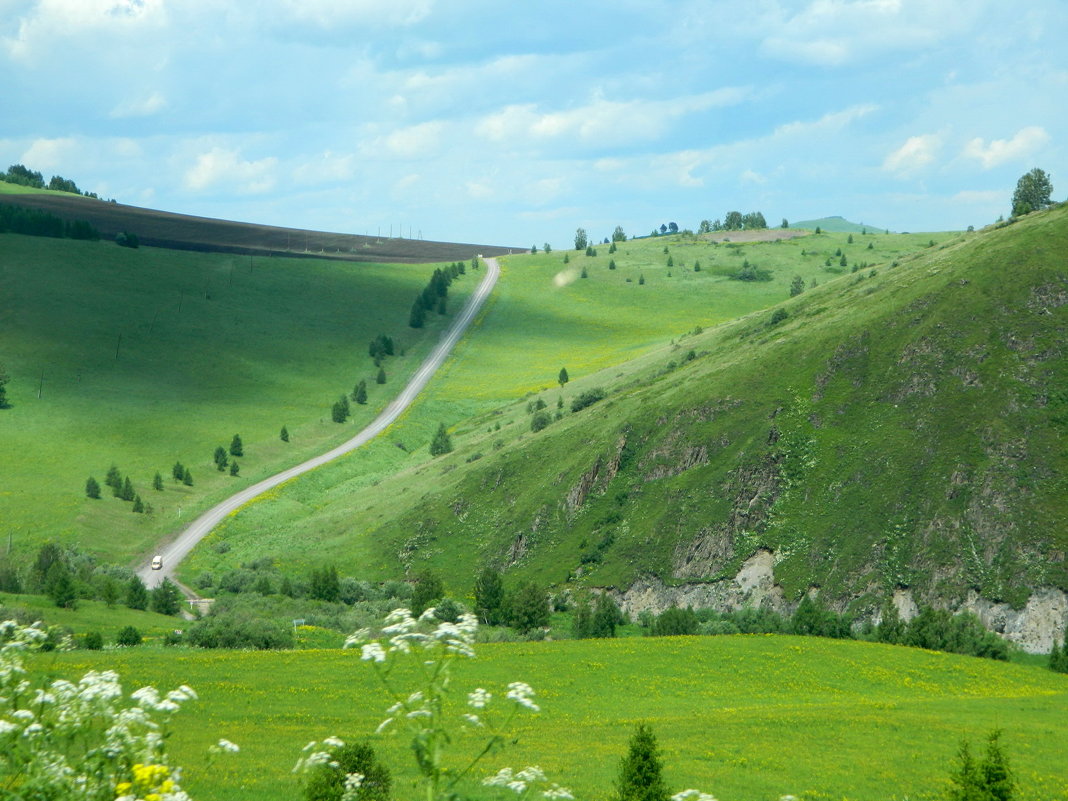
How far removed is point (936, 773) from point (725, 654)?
65.8 feet

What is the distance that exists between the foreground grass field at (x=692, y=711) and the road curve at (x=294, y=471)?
5088 centimetres

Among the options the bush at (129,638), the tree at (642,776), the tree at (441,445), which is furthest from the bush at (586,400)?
the tree at (642,776)

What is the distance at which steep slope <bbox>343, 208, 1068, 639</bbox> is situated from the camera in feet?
228

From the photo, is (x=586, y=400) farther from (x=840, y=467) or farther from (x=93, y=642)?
(x=93, y=642)

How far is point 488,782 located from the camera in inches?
392

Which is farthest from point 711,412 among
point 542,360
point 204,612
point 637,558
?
Answer: point 542,360

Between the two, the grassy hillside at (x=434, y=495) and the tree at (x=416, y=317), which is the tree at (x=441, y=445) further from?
the tree at (x=416, y=317)

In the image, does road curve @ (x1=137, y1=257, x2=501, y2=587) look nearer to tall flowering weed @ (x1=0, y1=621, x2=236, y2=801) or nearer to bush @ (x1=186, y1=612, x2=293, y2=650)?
bush @ (x1=186, y1=612, x2=293, y2=650)

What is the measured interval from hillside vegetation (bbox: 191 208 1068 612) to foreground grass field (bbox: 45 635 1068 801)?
18.1 m

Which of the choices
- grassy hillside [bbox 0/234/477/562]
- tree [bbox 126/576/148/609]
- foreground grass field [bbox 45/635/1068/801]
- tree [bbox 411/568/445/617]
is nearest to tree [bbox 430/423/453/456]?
grassy hillside [bbox 0/234/477/562]

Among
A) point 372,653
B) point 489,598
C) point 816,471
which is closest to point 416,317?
point 816,471

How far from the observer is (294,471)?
420ft

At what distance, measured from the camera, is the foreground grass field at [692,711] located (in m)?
29.5

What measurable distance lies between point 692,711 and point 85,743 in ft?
116
